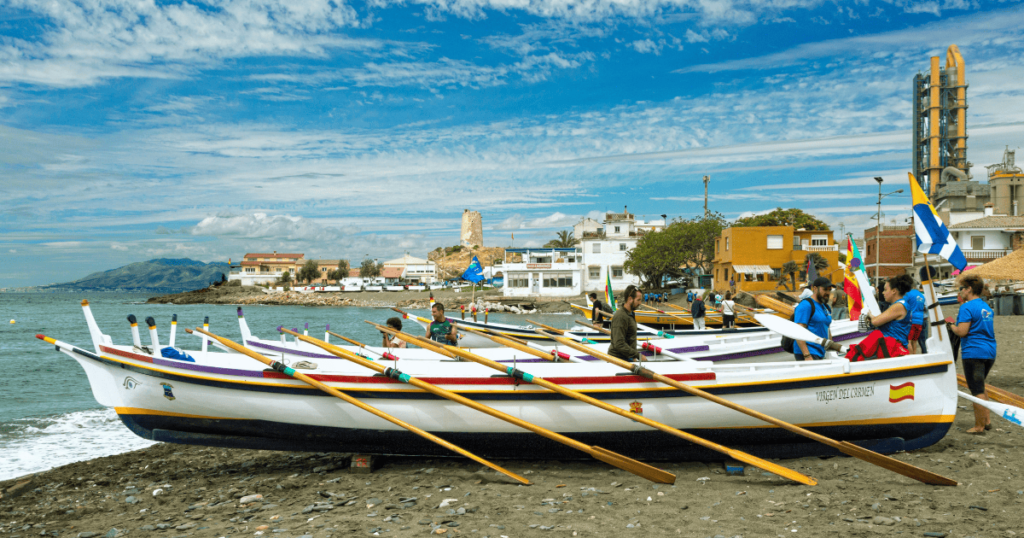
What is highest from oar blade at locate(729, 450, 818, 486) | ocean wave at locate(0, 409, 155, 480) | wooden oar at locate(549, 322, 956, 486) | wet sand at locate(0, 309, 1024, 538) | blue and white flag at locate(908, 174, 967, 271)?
blue and white flag at locate(908, 174, 967, 271)

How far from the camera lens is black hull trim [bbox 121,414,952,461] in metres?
7.10

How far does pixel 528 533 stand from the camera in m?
5.47

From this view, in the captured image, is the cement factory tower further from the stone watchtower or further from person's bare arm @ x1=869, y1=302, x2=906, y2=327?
the stone watchtower

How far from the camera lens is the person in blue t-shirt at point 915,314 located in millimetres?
7516

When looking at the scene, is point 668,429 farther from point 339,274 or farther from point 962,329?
point 339,274

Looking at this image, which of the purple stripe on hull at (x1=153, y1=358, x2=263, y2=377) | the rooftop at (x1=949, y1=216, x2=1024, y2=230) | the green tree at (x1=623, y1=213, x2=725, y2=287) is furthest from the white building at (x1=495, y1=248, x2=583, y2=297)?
the purple stripe on hull at (x1=153, y1=358, x2=263, y2=377)

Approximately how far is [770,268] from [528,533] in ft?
154

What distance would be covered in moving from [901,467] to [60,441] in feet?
44.6

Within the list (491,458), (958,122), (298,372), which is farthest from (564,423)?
(958,122)

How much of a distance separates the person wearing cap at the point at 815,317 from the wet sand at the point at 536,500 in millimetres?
1429

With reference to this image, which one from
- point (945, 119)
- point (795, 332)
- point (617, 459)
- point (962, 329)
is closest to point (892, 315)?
point (962, 329)

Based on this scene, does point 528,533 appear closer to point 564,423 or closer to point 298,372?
point 564,423

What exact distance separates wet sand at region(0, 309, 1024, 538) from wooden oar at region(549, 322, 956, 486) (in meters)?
0.12

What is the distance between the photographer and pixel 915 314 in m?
7.68
